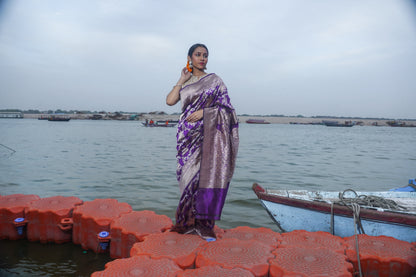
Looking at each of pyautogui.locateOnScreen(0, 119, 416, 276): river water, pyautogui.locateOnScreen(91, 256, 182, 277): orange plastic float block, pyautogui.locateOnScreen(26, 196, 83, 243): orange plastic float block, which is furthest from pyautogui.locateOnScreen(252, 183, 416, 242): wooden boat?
pyautogui.locateOnScreen(26, 196, 83, 243): orange plastic float block

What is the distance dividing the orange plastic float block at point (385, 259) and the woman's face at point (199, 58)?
2.55 m

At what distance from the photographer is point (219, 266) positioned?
248 centimetres

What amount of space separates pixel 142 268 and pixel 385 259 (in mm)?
2311

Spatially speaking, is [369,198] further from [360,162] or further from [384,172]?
[360,162]

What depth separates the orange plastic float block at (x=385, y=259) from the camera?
275 centimetres

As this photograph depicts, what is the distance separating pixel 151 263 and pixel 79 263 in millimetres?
1846

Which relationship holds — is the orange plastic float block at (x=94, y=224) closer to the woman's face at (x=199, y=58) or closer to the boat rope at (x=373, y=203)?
the woman's face at (x=199, y=58)

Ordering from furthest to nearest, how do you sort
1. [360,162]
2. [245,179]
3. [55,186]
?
[360,162] → [245,179] → [55,186]

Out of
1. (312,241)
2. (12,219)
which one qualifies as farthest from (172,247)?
(12,219)

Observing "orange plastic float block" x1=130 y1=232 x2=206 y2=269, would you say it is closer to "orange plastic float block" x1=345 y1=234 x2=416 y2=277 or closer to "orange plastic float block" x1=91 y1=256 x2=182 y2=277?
"orange plastic float block" x1=91 y1=256 x2=182 y2=277

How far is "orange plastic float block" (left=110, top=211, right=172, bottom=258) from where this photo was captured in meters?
3.35

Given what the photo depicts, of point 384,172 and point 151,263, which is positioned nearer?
point 151,263

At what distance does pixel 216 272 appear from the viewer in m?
2.37

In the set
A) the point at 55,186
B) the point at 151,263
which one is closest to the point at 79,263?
the point at 151,263
